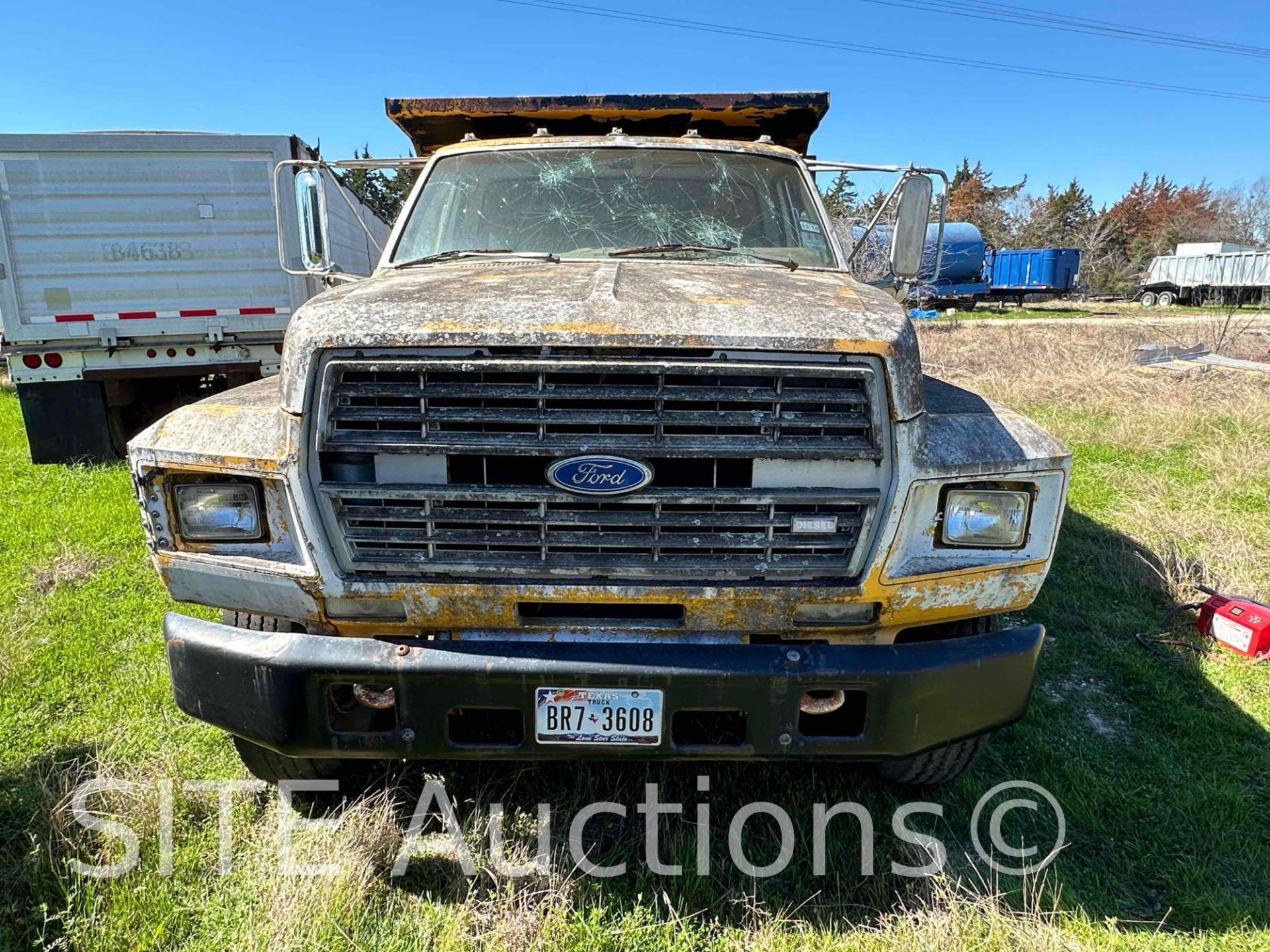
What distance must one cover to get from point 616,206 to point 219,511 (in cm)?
228

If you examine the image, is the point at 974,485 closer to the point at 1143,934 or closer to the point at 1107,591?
the point at 1143,934

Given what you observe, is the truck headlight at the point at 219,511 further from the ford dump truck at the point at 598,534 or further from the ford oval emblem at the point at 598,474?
the ford oval emblem at the point at 598,474

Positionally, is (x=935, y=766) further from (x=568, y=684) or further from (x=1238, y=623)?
(x=1238, y=623)

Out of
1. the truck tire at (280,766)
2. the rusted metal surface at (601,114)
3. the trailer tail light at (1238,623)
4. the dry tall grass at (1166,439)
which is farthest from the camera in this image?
the dry tall grass at (1166,439)

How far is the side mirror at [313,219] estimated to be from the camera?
3.80 m

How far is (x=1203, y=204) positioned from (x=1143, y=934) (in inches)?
2824

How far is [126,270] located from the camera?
25.3ft

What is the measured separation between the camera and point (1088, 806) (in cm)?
293

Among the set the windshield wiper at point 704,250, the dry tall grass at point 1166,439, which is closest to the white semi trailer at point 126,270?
the windshield wiper at point 704,250

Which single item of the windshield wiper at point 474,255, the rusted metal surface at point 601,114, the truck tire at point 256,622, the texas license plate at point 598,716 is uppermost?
the rusted metal surface at point 601,114

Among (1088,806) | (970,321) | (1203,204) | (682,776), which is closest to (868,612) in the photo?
(682,776)

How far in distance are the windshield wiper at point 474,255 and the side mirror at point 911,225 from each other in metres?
1.71

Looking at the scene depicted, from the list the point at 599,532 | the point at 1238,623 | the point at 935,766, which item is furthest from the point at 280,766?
the point at 1238,623

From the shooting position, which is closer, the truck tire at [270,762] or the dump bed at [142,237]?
the truck tire at [270,762]
